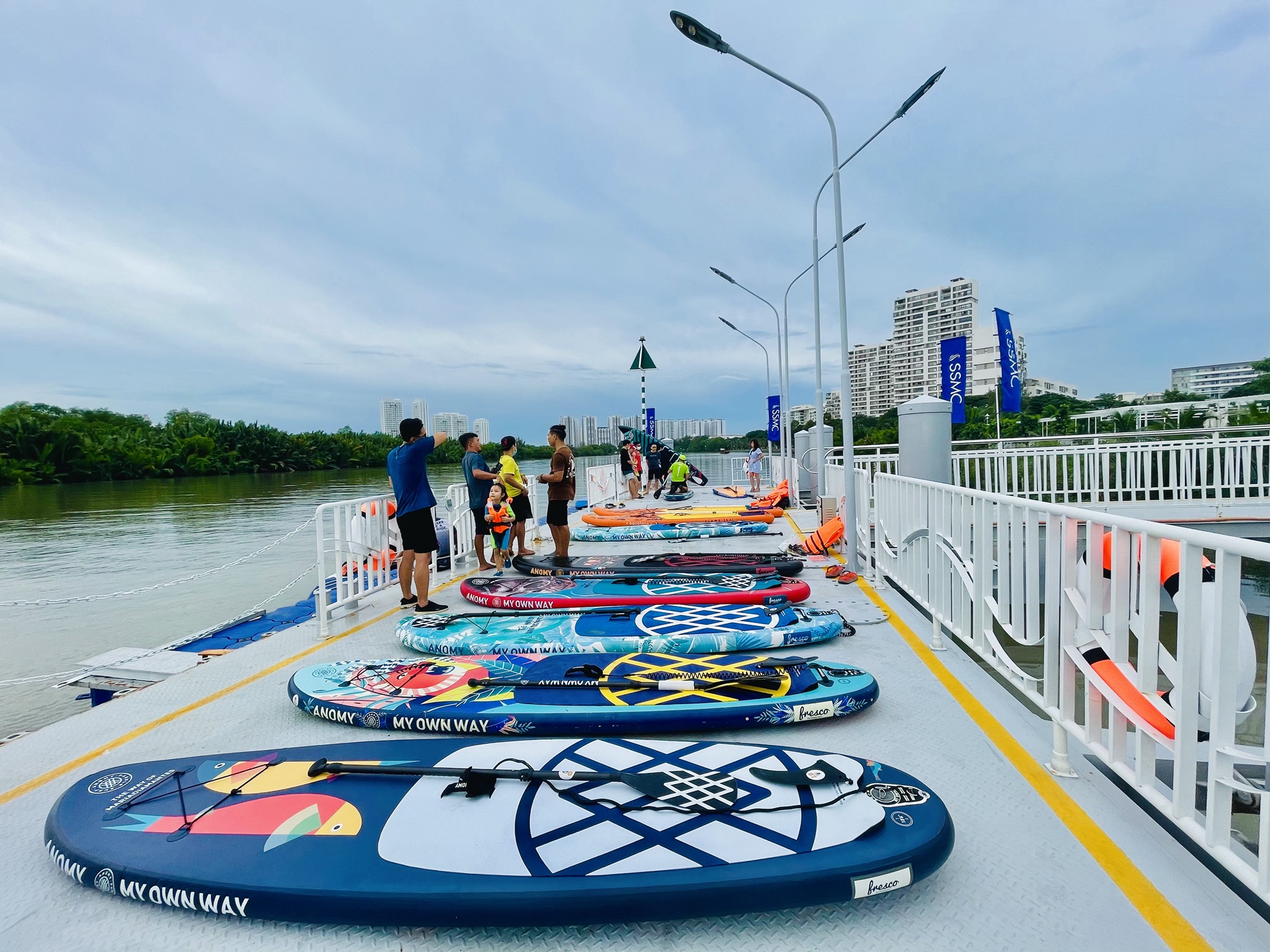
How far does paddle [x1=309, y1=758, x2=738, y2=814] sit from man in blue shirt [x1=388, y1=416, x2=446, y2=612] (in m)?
3.50

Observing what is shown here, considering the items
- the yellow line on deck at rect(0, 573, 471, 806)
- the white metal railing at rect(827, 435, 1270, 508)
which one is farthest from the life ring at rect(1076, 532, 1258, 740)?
the white metal railing at rect(827, 435, 1270, 508)

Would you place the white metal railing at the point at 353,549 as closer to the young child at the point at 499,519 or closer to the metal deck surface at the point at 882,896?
the young child at the point at 499,519

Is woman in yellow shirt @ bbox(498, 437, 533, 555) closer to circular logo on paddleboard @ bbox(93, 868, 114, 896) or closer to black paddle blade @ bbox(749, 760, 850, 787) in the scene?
circular logo on paddleboard @ bbox(93, 868, 114, 896)

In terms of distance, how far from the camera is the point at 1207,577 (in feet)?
7.88

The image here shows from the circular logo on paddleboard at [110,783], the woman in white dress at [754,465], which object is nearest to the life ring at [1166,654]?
the circular logo on paddleboard at [110,783]

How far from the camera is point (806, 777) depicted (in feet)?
8.23

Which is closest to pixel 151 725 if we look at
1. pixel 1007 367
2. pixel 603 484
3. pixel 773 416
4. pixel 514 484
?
pixel 514 484

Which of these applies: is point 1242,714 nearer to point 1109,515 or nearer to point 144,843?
point 1109,515

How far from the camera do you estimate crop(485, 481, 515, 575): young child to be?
862 cm

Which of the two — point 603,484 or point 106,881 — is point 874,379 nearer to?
point 603,484

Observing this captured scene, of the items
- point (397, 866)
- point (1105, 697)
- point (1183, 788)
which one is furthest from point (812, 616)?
point (397, 866)

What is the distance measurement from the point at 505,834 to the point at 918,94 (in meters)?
8.16

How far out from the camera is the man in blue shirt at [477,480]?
8.34 metres

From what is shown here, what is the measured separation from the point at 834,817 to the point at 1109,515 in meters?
1.59
